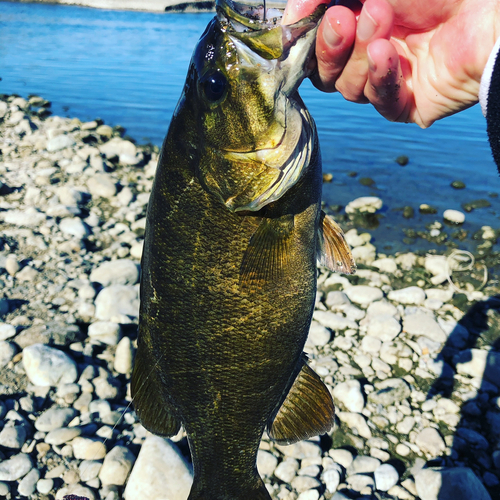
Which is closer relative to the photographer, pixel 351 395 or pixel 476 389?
pixel 351 395

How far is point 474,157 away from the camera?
11305 mm

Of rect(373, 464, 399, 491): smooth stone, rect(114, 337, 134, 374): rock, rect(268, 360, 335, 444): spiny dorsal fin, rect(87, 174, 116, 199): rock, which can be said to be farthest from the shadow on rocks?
rect(87, 174, 116, 199): rock

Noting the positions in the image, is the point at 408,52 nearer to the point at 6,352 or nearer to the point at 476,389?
the point at 476,389

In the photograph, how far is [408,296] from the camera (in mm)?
5656

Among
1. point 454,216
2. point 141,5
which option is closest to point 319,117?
point 454,216

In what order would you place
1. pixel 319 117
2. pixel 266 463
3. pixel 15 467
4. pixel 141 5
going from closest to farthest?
pixel 15 467
pixel 266 463
pixel 319 117
pixel 141 5

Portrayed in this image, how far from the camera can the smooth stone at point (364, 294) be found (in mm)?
5648

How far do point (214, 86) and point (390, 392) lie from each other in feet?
11.3

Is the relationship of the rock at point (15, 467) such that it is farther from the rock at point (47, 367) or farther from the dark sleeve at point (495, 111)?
the dark sleeve at point (495, 111)

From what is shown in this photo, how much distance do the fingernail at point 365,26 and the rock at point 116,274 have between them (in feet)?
13.8

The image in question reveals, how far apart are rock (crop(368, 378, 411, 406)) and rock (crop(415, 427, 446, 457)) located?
372 millimetres

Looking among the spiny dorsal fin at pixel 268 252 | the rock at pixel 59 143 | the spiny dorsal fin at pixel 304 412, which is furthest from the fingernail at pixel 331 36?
the rock at pixel 59 143

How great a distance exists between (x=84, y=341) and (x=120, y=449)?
1.45 m

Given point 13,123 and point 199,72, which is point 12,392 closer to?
point 199,72
